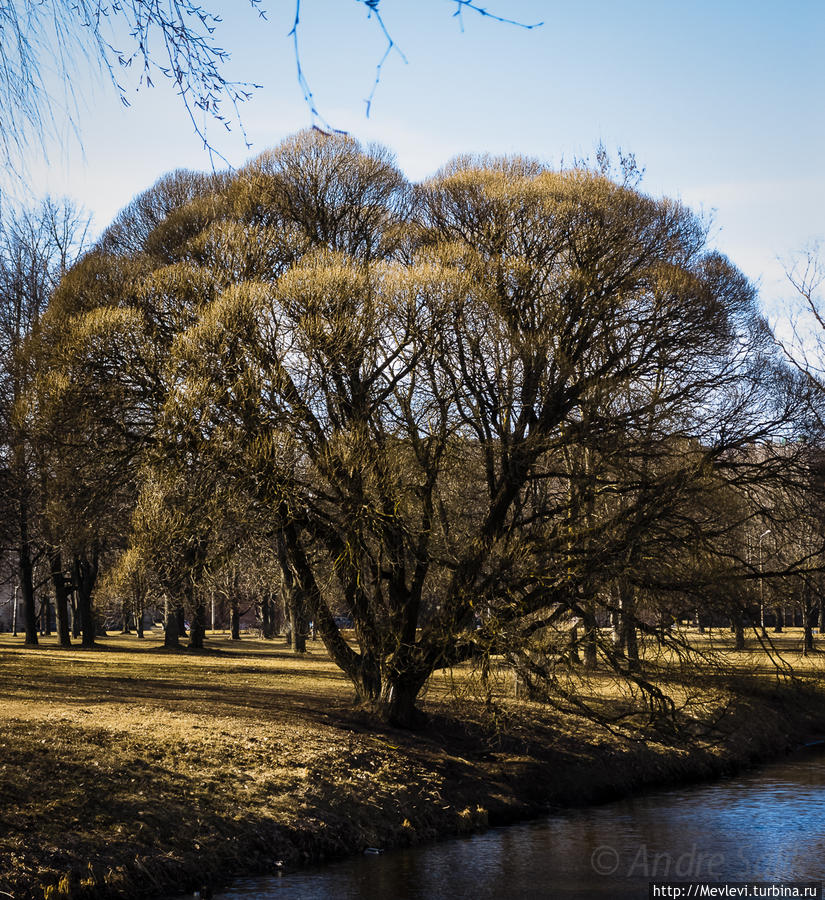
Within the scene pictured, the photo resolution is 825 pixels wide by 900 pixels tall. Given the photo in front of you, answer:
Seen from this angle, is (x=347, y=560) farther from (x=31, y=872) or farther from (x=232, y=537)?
(x=31, y=872)

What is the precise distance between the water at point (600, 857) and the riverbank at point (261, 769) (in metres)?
0.71

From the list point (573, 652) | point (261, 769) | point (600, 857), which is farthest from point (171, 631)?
point (600, 857)

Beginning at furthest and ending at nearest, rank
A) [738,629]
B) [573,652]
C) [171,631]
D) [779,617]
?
[171,631], [779,617], [738,629], [573,652]

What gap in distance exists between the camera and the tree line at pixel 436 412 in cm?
1609

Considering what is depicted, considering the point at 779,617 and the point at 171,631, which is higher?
the point at 779,617

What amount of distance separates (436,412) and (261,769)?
6.79m

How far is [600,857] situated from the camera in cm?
1273

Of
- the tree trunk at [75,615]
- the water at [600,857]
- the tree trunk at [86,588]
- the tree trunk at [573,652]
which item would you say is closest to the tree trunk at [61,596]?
the tree trunk at [86,588]

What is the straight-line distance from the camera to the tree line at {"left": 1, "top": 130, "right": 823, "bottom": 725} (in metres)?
16.1

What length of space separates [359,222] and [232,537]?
714 centimetres

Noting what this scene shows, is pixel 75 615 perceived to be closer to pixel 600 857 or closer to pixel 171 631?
pixel 171 631

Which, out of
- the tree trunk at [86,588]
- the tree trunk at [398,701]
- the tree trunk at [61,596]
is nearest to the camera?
the tree trunk at [398,701]

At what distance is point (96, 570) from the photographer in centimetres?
3862

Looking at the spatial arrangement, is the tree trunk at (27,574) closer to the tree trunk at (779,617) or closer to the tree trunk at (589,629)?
the tree trunk at (589,629)
